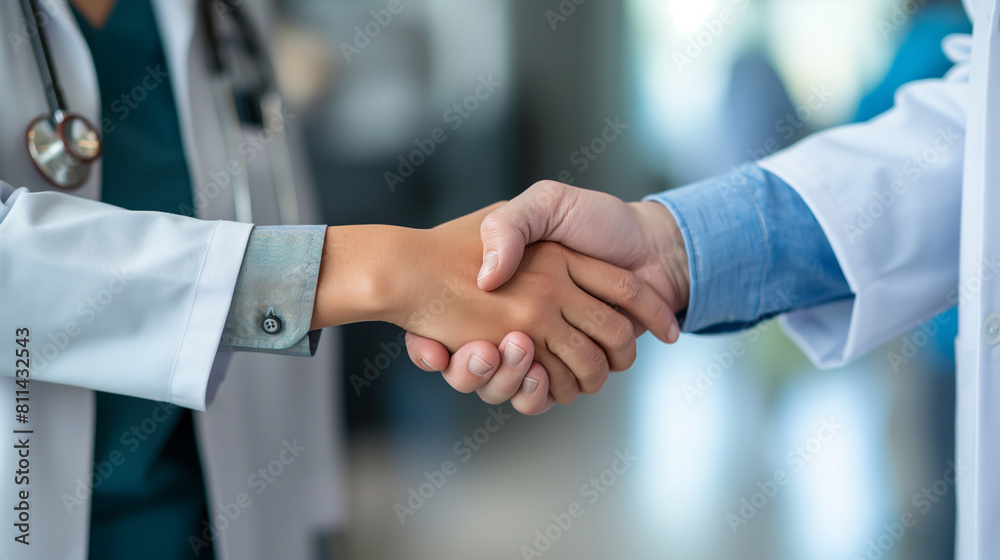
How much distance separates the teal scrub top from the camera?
0.64 metres

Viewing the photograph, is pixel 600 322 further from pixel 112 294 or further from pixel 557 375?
pixel 112 294

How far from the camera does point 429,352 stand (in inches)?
25.2

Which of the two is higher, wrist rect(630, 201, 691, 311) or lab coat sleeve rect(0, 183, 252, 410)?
lab coat sleeve rect(0, 183, 252, 410)

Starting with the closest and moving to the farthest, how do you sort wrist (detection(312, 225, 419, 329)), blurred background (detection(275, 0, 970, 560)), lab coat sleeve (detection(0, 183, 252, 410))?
lab coat sleeve (detection(0, 183, 252, 410)), wrist (detection(312, 225, 419, 329)), blurred background (detection(275, 0, 970, 560))

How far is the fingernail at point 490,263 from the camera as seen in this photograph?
1.99 feet

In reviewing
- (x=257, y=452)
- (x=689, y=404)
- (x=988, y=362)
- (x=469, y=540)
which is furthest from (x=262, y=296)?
(x=689, y=404)

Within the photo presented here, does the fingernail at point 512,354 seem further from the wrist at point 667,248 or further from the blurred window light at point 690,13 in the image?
the blurred window light at point 690,13

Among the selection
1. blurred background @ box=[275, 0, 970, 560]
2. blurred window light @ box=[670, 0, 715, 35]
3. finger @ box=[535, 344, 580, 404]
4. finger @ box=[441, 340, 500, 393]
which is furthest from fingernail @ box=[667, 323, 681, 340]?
blurred window light @ box=[670, 0, 715, 35]

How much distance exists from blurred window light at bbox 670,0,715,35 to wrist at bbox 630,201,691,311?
123 centimetres

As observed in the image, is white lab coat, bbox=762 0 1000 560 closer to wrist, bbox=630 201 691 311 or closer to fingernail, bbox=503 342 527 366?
wrist, bbox=630 201 691 311

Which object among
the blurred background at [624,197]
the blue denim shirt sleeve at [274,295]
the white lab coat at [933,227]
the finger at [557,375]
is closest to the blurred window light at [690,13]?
the blurred background at [624,197]

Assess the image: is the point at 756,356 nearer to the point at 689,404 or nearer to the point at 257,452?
the point at 689,404

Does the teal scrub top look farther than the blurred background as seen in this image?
No

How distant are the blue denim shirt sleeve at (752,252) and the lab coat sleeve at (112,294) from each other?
57 cm
